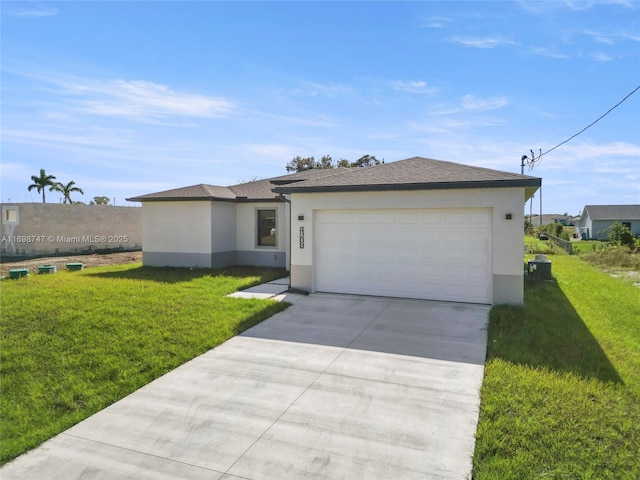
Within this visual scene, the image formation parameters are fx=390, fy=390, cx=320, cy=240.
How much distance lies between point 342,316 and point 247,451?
194 inches

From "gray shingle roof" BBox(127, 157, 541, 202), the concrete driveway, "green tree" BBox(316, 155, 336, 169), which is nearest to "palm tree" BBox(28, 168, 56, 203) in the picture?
"green tree" BBox(316, 155, 336, 169)

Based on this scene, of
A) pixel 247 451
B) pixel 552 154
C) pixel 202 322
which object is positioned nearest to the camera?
pixel 247 451

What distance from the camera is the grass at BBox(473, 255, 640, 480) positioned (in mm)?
3562

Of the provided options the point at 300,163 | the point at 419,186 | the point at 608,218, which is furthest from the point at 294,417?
the point at 608,218

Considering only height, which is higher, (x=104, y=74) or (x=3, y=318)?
(x=104, y=74)

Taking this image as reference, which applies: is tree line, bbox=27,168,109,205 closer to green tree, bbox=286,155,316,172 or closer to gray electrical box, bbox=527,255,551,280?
green tree, bbox=286,155,316,172

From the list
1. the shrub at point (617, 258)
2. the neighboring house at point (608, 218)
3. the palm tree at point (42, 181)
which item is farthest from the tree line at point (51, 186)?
the neighboring house at point (608, 218)

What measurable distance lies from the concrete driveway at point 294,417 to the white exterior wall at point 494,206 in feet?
8.25

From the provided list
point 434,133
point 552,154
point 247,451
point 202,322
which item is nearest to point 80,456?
point 247,451

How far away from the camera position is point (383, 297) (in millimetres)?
10273

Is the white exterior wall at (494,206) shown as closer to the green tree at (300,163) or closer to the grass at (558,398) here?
the grass at (558,398)

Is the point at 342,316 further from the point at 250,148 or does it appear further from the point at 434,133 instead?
the point at 250,148

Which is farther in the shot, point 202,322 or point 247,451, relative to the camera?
point 202,322

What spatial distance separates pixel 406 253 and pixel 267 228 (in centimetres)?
730
